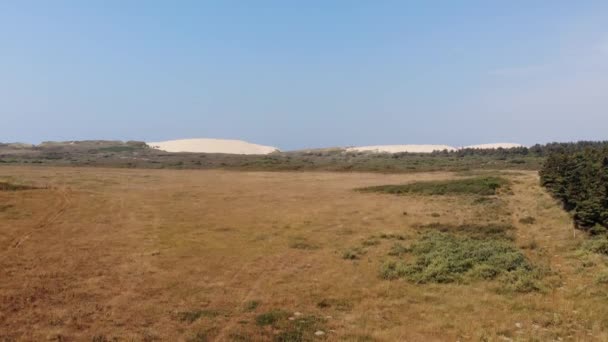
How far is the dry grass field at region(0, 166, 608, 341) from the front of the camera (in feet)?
41.0

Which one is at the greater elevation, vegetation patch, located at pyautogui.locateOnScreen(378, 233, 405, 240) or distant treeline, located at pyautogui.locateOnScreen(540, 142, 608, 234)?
distant treeline, located at pyautogui.locateOnScreen(540, 142, 608, 234)

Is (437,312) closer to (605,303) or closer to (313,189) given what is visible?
(605,303)

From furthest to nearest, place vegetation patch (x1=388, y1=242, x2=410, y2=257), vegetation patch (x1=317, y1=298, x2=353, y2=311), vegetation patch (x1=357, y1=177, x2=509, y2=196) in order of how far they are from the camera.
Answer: vegetation patch (x1=357, y1=177, x2=509, y2=196)
vegetation patch (x1=388, y1=242, x2=410, y2=257)
vegetation patch (x1=317, y1=298, x2=353, y2=311)

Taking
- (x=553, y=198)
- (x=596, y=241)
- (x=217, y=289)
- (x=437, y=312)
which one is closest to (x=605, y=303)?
(x=437, y=312)

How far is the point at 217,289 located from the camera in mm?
16438

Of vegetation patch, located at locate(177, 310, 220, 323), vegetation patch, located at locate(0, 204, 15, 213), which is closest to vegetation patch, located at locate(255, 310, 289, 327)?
vegetation patch, located at locate(177, 310, 220, 323)

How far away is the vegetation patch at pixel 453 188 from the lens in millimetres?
46703

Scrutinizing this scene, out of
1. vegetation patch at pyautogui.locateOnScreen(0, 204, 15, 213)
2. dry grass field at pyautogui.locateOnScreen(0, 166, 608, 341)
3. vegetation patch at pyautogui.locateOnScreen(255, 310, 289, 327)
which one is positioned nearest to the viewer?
dry grass field at pyautogui.locateOnScreen(0, 166, 608, 341)

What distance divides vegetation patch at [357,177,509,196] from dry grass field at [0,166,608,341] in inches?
384

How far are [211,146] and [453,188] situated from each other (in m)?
148

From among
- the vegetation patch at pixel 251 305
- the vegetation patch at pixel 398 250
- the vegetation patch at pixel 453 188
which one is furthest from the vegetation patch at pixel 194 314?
the vegetation patch at pixel 453 188

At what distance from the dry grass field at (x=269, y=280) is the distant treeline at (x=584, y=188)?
1262 mm

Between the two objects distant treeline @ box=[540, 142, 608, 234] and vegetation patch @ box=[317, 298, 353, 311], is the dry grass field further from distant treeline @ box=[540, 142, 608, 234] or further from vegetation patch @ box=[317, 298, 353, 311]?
distant treeline @ box=[540, 142, 608, 234]

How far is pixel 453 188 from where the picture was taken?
4812 centimetres
